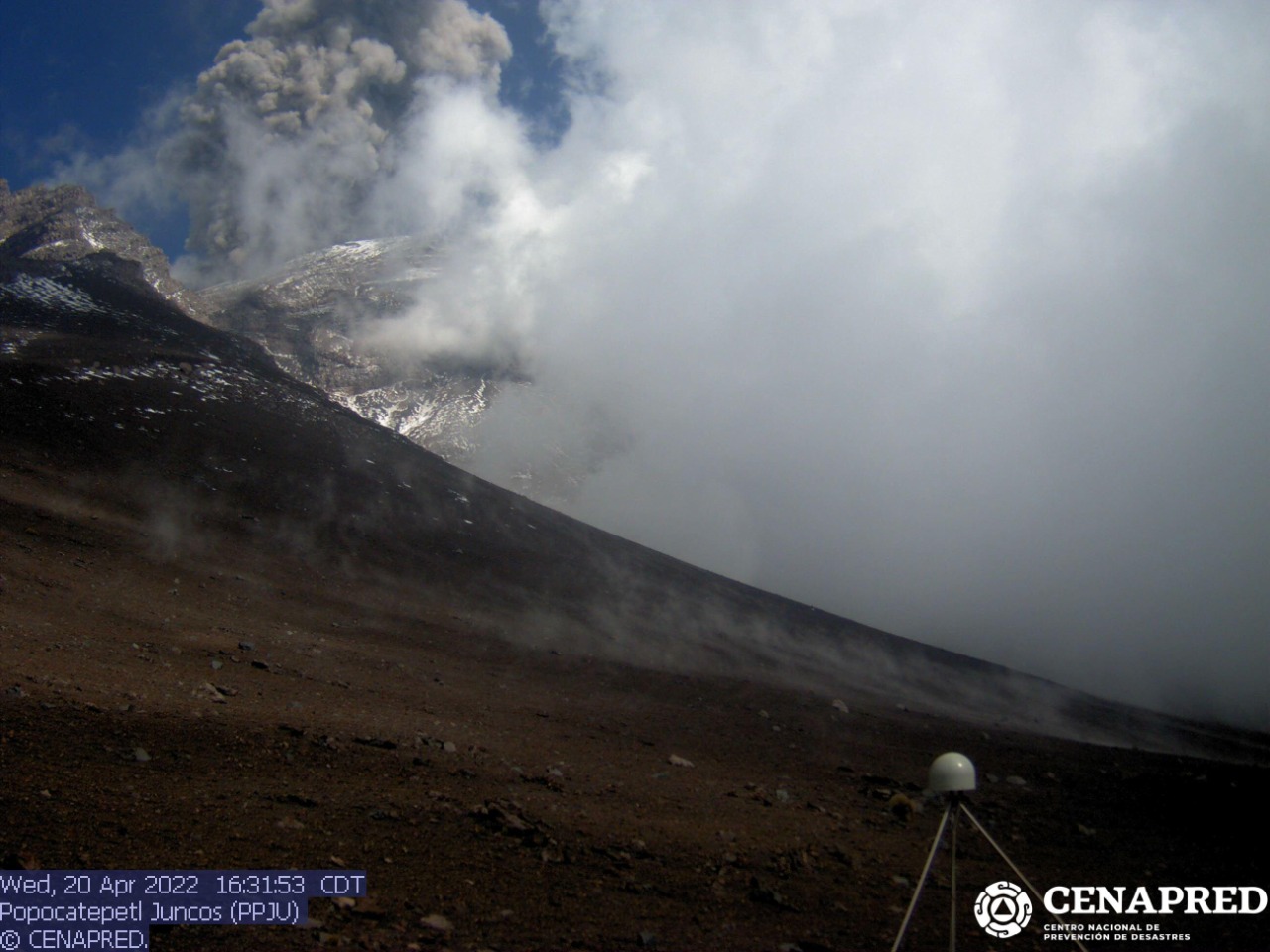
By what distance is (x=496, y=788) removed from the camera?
409 inches

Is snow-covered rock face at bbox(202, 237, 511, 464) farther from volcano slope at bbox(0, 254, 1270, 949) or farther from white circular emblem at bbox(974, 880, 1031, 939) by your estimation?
white circular emblem at bbox(974, 880, 1031, 939)

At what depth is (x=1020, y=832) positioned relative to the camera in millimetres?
11531

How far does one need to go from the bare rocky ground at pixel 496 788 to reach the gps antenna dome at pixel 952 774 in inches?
108

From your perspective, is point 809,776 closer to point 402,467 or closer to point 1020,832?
point 1020,832

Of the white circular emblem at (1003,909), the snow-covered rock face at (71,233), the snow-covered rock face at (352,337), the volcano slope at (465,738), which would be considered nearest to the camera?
the volcano slope at (465,738)

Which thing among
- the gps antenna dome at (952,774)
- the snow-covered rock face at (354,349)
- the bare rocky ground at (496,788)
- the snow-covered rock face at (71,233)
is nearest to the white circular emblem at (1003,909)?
the bare rocky ground at (496,788)

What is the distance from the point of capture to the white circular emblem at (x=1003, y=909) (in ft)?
26.6

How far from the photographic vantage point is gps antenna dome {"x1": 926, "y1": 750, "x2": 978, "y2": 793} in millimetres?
5691

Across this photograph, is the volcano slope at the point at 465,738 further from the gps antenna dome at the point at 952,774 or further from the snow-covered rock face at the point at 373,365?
the snow-covered rock face at the point at 373,365

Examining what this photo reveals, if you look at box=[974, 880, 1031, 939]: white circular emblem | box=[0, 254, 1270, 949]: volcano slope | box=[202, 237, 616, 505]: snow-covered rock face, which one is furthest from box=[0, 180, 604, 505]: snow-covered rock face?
box=[974, 880, 1031, 939]: white circular emblem

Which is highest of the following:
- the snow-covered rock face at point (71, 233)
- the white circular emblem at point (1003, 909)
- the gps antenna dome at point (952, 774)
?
the snow-covered rock face at point (71, 233)

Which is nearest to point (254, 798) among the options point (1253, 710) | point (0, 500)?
point (0, 500)

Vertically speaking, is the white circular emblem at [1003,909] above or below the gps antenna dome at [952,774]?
below

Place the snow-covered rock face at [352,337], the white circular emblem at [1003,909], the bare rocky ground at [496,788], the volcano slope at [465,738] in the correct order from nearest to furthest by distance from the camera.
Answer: the bare rocky ground at [496,788] < the volcano slope at [465,738] < the white circular emblem at [1003,909] < the snow-covered rock face at [352,337]
